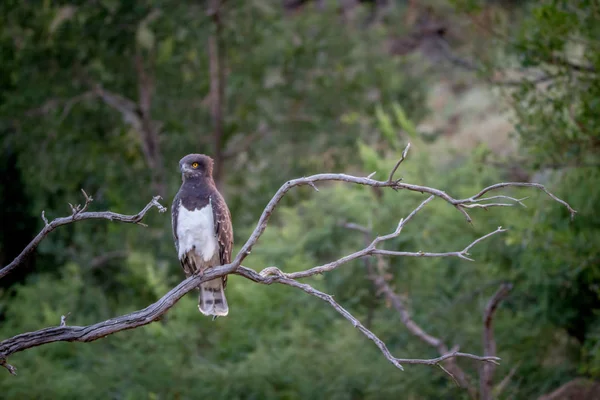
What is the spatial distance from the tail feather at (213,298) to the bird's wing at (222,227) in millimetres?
215

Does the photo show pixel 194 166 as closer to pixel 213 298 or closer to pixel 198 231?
pixel 198 231

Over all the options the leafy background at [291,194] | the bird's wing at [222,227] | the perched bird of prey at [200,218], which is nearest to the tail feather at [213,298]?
the perched bird of prey at [200,218]

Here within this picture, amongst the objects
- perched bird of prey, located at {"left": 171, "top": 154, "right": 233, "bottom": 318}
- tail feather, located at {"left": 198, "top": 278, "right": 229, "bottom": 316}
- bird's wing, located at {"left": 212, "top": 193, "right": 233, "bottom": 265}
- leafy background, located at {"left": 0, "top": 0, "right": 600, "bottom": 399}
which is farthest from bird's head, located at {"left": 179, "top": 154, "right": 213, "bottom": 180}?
leafy background, located at {"left": 0, "top": 0, "right": 600, "bottom": 399}

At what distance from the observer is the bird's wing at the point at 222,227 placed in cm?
574

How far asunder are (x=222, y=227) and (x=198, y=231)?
0.18 meters

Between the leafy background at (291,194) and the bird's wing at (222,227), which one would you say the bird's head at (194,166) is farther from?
the leafy background at (291,194)

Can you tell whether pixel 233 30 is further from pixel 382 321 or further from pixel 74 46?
pixel 382 321

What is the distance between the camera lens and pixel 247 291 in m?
11.8

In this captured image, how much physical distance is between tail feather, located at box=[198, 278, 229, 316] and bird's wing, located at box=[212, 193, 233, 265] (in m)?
0.22

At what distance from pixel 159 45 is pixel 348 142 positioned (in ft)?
11.8

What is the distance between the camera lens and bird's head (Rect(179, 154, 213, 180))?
225 inches

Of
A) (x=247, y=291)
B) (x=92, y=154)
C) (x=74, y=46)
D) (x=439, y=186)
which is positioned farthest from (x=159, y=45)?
(x=439, y=186)

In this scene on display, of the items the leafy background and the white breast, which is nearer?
the white breast

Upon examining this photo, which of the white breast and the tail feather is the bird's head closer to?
the white breast
